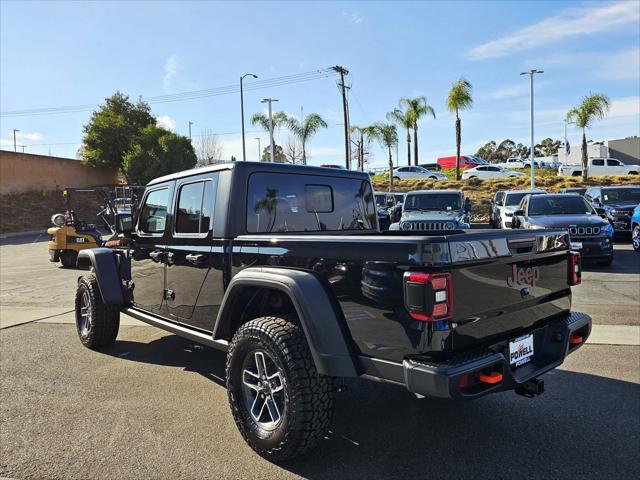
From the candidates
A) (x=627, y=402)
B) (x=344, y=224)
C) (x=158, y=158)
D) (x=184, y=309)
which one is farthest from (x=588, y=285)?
(x=158, y=158)

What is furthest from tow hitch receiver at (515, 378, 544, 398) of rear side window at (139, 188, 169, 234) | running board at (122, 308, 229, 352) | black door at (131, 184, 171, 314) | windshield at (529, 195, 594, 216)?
windshield at (529, 195, 594, 216)

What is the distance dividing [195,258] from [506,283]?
2362mm

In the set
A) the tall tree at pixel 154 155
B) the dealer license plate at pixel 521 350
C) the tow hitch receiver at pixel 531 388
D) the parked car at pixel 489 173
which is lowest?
the tow hitch receiver at pixel 531 388

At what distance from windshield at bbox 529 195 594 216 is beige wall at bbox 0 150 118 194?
31.4 meters

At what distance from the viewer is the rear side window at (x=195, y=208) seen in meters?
3.93

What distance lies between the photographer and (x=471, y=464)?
300 centimetres

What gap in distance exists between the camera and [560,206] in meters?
11.7

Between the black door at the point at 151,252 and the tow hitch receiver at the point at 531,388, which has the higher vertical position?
the black door at the point at 151,252

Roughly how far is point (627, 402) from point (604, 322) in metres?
2.82

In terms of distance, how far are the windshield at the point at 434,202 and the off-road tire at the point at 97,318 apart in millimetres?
9794

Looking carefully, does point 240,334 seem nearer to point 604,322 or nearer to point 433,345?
point 433,345

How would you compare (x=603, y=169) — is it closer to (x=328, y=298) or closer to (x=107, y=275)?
(x=107, y=275)

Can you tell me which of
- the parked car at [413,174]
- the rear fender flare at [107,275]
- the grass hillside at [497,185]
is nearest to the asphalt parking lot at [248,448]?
the rear fender flare at [107,275]

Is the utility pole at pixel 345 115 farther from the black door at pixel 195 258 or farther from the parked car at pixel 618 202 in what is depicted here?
the black door at pixel 195 258
